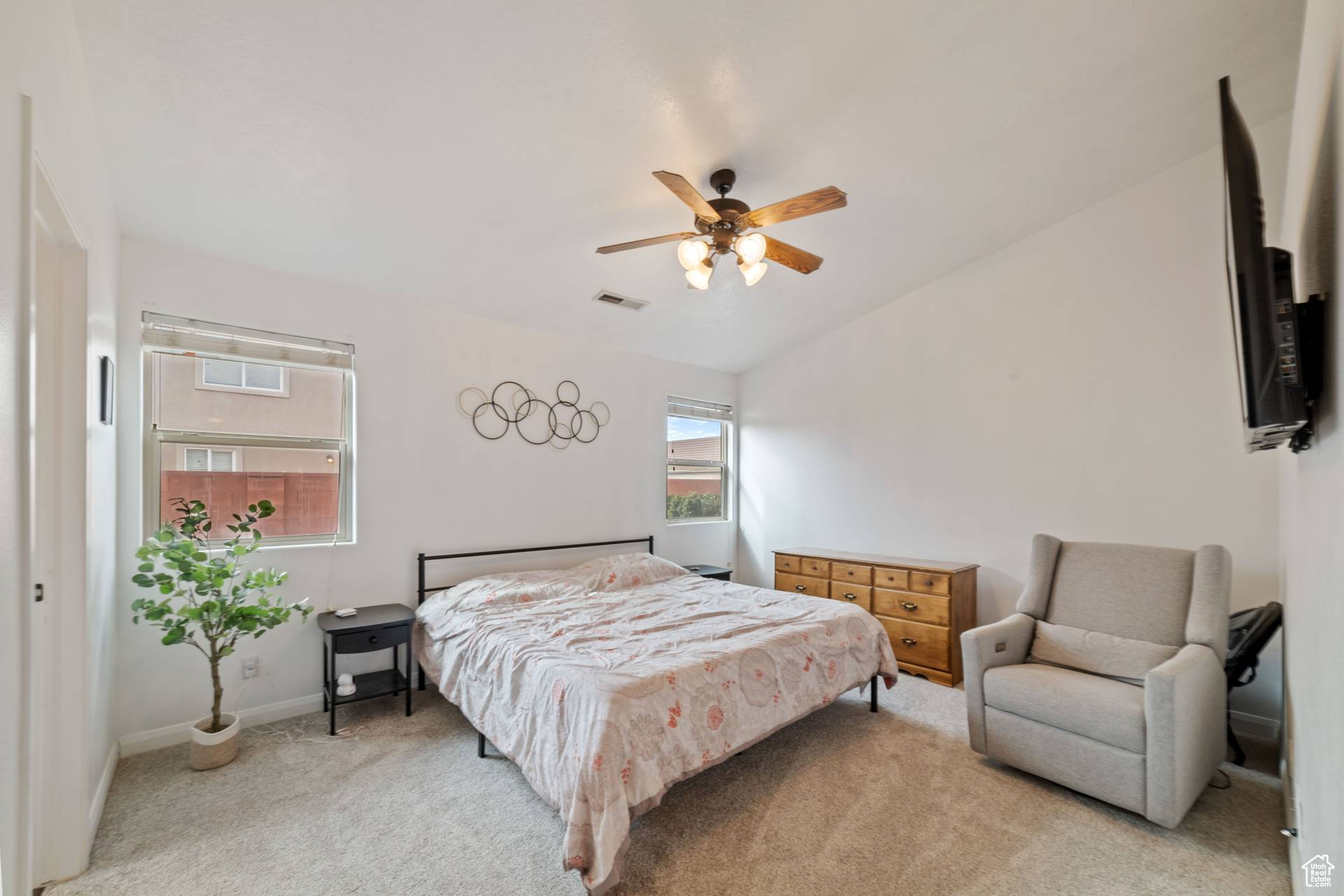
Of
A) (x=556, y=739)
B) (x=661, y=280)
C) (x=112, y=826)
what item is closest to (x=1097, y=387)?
(x=661, y=280)

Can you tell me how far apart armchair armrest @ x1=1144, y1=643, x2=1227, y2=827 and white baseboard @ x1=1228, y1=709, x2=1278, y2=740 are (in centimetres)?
120

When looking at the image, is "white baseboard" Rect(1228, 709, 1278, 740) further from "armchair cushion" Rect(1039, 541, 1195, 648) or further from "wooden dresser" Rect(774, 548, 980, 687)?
"wooden dresser" Rect(774, 548, 980, 687)

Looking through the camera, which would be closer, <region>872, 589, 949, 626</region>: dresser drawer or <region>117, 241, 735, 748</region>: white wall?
<region>117, 241, 735, 748</region>: white wall

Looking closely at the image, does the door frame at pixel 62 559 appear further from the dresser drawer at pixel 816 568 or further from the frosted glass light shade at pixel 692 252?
the dresser drawer at pixel 816 568

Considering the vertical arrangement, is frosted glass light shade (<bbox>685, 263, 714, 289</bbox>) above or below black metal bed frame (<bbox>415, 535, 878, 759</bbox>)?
above

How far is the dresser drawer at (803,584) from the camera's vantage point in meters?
4.44

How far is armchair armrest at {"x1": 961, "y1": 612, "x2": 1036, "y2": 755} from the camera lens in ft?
8.90

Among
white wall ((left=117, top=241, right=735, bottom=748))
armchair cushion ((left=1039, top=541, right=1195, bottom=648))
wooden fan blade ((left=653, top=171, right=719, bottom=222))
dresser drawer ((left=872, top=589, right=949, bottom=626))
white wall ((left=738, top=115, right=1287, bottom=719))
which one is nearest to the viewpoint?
wooden fan blade ((left=653, top=171, right=719, bottom=222))

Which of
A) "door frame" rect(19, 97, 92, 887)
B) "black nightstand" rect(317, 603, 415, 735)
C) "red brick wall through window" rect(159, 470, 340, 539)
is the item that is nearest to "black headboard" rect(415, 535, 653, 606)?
"black nightstand" rect(317, 603, 415, 735)

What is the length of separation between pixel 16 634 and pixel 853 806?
2712 mm

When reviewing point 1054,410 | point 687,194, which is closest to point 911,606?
point 1054,410

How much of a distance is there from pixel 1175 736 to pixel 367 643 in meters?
3.63

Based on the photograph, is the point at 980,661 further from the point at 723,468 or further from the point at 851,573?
the point at 723,468

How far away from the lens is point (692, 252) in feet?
8.24
